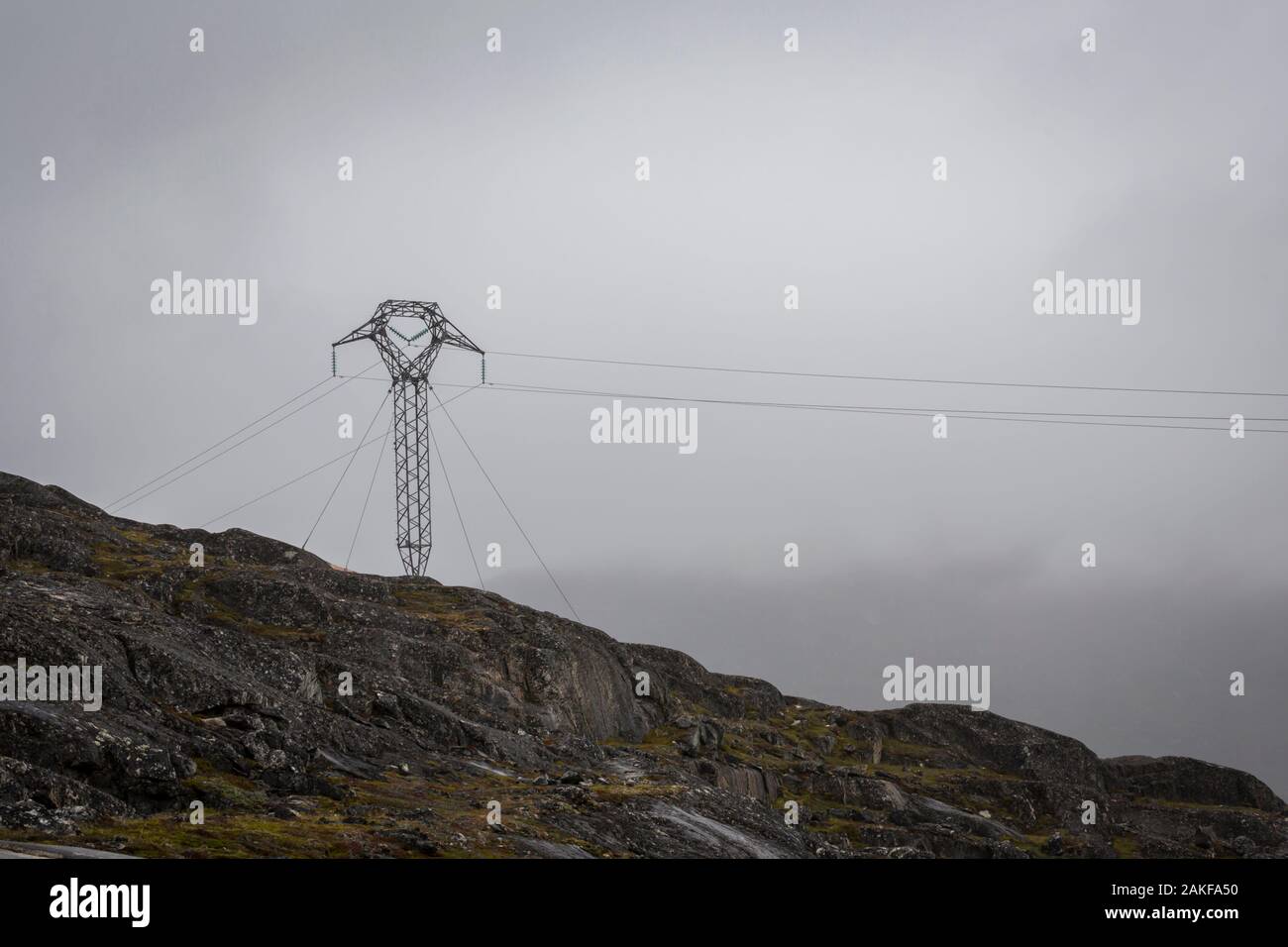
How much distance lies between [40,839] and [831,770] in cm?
7595

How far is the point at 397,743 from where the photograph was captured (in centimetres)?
5484

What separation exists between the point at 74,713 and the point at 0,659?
4.93 m

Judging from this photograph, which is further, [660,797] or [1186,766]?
[1186,766]

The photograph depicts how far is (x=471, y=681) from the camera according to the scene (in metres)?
70.0

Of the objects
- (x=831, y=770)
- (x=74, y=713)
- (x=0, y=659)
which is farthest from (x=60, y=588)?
(x=831, y=770)

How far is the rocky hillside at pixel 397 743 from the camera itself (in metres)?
38.9

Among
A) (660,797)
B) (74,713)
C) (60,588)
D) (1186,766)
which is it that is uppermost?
(60,588)

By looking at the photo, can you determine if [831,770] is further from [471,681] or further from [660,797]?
[660,797]

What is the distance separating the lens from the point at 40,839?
103 ft

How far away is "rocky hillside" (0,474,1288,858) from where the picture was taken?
128ft
